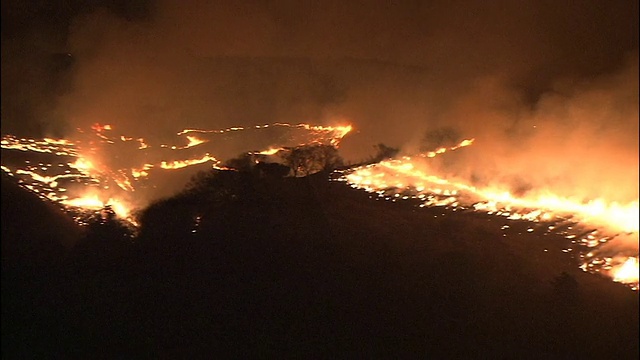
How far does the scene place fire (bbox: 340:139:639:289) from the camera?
117 centimetres

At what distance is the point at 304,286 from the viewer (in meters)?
1.16

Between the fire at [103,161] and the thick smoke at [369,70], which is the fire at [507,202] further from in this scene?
the fire at [103,161]

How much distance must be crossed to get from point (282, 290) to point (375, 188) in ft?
1.06

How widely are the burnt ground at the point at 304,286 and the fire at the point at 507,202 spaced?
3cm

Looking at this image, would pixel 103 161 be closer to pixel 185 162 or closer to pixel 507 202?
pixel 185 162

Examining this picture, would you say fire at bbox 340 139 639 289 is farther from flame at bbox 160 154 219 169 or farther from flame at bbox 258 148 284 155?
flame at bbox 160 154 219 169

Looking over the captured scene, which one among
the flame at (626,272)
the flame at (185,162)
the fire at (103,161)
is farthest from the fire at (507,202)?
the flame at (185,162)

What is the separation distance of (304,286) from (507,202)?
1.61 feet

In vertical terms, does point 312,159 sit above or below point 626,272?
above

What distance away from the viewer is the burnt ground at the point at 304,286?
3.60 ft

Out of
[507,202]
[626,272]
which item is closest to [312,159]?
[507,202]

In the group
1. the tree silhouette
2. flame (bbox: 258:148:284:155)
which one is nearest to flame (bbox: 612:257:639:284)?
the tree silhouette

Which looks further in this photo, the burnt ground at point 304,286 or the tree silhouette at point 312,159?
the tree silhouette at point 312,159

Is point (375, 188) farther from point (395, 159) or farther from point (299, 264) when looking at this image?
point (299, 264)
